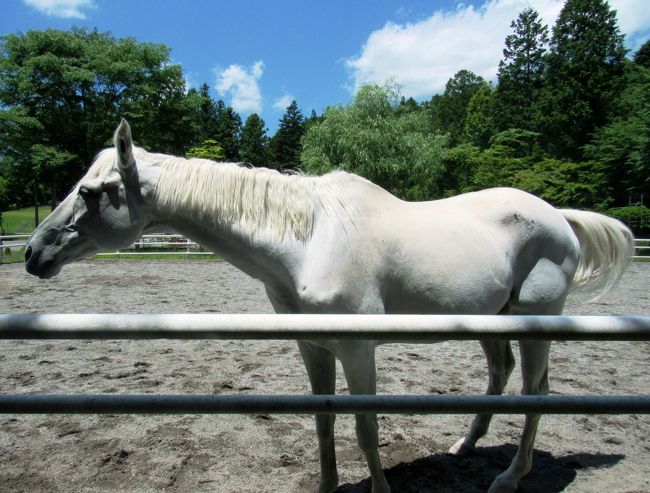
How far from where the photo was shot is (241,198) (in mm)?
2191

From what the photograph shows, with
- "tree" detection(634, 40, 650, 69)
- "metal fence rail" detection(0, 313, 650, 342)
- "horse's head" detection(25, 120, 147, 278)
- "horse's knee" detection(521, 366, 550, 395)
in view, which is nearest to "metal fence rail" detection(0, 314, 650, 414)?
"metal fence rail" detection(0, 313, 650, 342)

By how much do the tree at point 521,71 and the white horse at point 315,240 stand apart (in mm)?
37232

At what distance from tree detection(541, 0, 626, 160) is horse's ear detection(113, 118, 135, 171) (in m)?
32.6

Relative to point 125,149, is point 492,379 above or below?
below

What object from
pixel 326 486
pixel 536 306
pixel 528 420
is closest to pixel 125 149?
pixel 326 486

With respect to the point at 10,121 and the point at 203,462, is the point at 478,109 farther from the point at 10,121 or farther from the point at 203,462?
the point at 203,462

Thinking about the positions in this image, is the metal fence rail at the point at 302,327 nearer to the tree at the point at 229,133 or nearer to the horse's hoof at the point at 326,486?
the horse's hoof at the point at 326,486

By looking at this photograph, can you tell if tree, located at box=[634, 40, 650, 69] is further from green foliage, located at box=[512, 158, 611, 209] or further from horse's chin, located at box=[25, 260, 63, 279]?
horse's chin, located at box=[25, 260, 63, 279]

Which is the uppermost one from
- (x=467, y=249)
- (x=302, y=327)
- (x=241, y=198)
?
(x=241, y=198)

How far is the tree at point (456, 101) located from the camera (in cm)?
5206

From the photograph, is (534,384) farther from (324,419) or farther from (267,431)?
(267,431)

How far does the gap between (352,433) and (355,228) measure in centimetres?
181

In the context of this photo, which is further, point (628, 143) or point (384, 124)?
point (384, 124)

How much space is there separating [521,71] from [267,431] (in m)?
43.1
